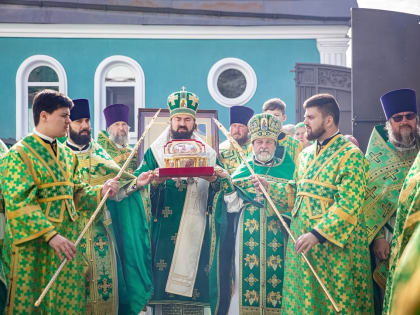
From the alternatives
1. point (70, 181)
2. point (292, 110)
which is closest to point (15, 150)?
point (70, 181)

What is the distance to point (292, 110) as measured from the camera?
43.7 ft

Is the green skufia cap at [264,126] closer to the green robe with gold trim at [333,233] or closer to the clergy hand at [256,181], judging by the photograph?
the clergy hand at [256,181]

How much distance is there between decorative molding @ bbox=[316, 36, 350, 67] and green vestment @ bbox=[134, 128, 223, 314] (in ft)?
26.0

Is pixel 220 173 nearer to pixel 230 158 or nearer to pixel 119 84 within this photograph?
pixel 230 158

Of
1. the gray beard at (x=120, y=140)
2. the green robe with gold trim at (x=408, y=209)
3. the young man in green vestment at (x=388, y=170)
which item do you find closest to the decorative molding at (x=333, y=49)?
the gray beard at (x=120, y=140)

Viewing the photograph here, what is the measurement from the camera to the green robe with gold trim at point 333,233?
15.7ft

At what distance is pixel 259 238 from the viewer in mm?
6160

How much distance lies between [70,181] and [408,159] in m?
2.85

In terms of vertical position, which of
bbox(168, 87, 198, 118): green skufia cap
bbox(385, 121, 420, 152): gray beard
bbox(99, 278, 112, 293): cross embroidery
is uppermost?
bbox(168, 87, 198, 118): green skufia cap

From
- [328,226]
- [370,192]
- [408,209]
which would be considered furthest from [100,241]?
[408,209]

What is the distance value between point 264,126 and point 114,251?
76.2 inches

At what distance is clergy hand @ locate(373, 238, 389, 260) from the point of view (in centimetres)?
517

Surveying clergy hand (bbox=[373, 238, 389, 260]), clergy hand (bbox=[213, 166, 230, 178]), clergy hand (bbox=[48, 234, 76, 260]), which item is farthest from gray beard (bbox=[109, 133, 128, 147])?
clergy hand (bbox=[373, 238, 389, 260])

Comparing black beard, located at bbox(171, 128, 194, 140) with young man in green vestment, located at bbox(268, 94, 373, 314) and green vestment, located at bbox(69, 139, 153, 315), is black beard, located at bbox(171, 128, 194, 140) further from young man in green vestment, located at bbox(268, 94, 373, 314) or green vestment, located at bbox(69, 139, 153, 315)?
young man in green vestment, located at bbox(268, 94, 373, 314)
